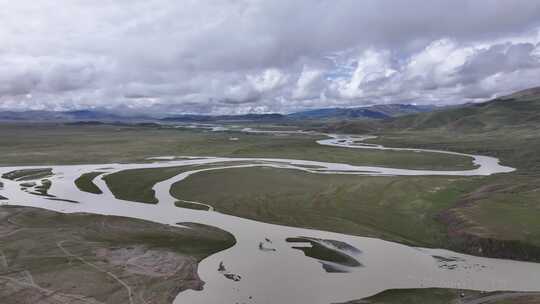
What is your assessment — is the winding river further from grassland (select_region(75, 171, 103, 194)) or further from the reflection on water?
grassland (select_region(75, 171, 103, 194))

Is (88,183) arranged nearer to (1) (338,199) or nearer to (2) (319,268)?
(1) (338,199)

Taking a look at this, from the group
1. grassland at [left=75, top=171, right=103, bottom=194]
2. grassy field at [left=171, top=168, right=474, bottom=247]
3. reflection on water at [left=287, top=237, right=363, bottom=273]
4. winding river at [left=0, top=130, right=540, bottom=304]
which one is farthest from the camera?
grassland at [left=75, top=171, right=103, bottom=194]

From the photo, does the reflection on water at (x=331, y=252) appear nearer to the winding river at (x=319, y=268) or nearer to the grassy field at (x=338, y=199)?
the winding river at (x=319, y=268)

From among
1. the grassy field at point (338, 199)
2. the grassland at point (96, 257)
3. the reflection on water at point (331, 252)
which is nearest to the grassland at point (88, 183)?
the grassy field at point (338, 199)

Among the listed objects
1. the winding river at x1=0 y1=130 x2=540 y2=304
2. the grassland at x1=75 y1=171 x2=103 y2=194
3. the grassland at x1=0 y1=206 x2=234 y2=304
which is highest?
the grassland at x1=75 y1=171 x2=103 y2=194

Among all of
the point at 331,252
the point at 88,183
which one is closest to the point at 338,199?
the point at 331,252

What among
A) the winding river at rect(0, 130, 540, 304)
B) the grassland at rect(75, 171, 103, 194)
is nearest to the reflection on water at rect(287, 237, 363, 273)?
the winding river at rect(0, 130, 540, 304)

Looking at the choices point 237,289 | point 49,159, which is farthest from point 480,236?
point 49,159

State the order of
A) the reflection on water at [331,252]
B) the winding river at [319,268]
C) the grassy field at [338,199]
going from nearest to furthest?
the winding river at [319,268] < the reflection on water at [331,252] < the grassy field at [338,199]
